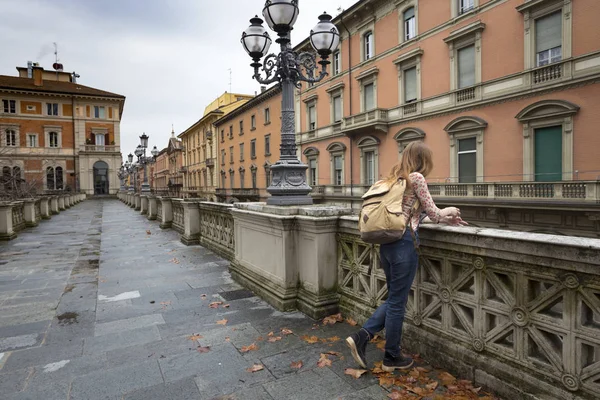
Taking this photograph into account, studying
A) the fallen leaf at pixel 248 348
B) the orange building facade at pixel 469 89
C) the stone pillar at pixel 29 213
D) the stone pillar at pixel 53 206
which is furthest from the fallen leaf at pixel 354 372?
the stone pillar at pixel 53 206

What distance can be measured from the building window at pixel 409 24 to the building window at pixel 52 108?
51.4 m

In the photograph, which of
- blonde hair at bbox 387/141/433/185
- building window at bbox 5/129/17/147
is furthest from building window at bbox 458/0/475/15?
building window at bbox 5/129/17/147

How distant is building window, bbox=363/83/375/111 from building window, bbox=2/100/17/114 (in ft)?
166

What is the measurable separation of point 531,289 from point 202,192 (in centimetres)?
6101

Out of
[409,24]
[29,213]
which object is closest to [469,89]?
[409,24]

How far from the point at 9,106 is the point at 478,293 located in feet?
212

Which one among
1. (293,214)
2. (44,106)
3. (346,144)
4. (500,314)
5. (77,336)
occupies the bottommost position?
(77,336)

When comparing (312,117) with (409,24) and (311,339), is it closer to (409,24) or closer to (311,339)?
(409,24)

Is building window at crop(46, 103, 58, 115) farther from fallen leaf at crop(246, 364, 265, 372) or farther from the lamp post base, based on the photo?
fallen leaf at crop(246, 364, 265, 372)

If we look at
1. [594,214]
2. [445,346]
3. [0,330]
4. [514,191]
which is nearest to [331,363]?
[445,346]

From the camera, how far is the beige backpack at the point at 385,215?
2.85m

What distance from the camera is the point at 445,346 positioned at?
313 centimetres

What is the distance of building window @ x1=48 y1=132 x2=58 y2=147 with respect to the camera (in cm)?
5236

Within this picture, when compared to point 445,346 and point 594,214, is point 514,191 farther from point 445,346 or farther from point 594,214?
point 445,346
